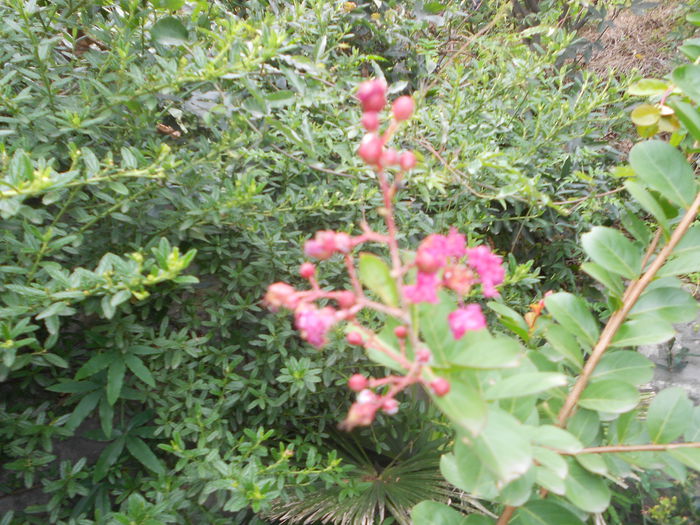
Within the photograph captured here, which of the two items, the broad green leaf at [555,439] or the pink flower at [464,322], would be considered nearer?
the pink flower at [464,322]

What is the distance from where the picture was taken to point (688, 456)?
75 centimetres

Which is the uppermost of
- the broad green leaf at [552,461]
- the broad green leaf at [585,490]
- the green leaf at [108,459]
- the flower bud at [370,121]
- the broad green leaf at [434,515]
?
the flower bud at [370,121]

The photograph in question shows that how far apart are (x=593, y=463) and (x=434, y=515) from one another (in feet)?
0.90

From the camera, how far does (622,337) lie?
87 centimetres

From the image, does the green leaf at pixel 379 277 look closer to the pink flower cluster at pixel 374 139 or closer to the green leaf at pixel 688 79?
the pink flower cluster at pixel 374 139

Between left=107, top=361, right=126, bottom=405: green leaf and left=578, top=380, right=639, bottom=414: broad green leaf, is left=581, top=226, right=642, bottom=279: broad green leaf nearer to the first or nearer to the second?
left=578, top=380, right=639, bottom=414: broad green leaf

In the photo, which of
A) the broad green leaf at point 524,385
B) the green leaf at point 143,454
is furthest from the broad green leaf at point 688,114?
the green leaf at point 143,454

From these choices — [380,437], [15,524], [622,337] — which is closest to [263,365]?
[380,437]

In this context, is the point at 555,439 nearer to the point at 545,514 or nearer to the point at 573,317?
the point at 545,514

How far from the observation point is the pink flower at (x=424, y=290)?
54 cm

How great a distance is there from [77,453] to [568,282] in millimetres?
2229

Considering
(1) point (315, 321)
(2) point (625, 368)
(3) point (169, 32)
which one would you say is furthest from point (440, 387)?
(3) point (169, 32)

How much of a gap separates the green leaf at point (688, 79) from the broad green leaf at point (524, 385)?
575 mm

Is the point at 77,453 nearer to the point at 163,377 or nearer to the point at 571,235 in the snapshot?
the point at 163,377
